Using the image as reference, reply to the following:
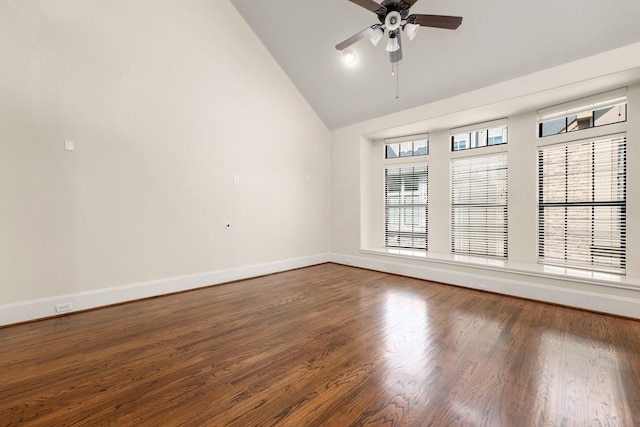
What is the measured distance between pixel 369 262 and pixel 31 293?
480cm

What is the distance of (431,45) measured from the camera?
11.7 feet

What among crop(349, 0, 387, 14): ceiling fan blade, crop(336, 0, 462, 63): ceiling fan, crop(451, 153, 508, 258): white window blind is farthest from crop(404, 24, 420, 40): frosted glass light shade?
crop(451, 153, 508, 258): white window blind

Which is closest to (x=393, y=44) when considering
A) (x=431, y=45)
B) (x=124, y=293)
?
(x=431, y=45)

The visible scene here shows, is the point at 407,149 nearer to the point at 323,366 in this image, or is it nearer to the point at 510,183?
the point at 510,183

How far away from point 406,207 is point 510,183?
1.83m

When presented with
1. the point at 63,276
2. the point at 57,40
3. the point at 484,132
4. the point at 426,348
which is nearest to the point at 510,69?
the point at 484,132

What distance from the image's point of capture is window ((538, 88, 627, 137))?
10.8 ft

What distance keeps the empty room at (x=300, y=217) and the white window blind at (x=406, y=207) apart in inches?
2.4

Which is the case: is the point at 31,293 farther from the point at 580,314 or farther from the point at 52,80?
the point at 580,314

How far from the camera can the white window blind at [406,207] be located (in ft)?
17.2

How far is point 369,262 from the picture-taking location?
531 cm

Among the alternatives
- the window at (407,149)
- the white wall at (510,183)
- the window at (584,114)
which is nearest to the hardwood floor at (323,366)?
the white wall at (510,183)

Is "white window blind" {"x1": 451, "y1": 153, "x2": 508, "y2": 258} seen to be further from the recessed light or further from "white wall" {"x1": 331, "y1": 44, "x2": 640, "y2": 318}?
the recessed light

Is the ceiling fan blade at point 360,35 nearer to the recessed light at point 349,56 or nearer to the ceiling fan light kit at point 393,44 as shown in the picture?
the ceiling fan light kit at point 393,44
